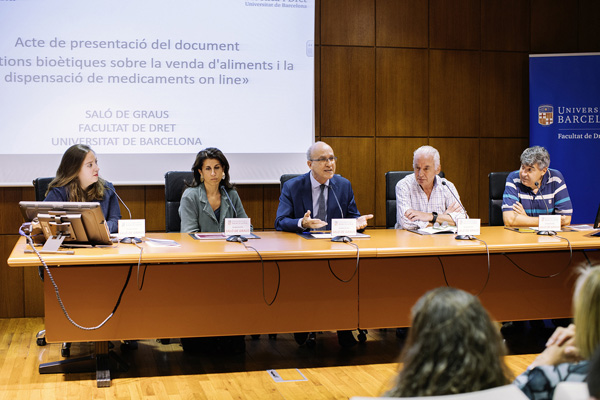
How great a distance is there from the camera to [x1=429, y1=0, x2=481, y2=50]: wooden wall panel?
5488mm

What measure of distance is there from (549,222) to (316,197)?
1389 mm

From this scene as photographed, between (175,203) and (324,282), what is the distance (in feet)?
3.89

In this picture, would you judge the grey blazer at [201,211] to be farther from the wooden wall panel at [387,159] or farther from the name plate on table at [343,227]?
the wooden wall panel at [387,159]

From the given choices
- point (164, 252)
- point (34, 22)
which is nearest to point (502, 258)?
point (164, 252)

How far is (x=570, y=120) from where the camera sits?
18.0 ft

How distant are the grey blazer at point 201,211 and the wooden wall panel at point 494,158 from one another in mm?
2403

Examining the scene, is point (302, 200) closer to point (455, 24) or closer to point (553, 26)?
point (455, 24)

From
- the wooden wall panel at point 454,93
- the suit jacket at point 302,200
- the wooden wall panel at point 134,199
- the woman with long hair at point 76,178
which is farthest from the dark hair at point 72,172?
the wooden wall panel at point 454,93

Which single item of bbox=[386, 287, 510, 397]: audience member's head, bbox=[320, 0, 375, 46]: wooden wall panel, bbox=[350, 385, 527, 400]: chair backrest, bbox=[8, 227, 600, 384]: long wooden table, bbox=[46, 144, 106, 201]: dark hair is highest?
bbox=[320, 0, 375, 46]: wooden wall panel

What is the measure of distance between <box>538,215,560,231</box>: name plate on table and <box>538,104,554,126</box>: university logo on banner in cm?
178

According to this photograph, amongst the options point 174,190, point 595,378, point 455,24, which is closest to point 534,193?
point 455,24

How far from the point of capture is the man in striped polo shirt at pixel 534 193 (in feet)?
14.0

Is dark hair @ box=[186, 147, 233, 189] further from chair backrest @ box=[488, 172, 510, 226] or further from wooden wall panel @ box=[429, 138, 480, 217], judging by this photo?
wooden wall panel @ box=[429, 138, 480, 217]

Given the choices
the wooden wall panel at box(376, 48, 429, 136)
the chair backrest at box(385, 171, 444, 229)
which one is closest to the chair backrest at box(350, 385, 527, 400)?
the chair backrest at box(385, 171, 444, 229)
